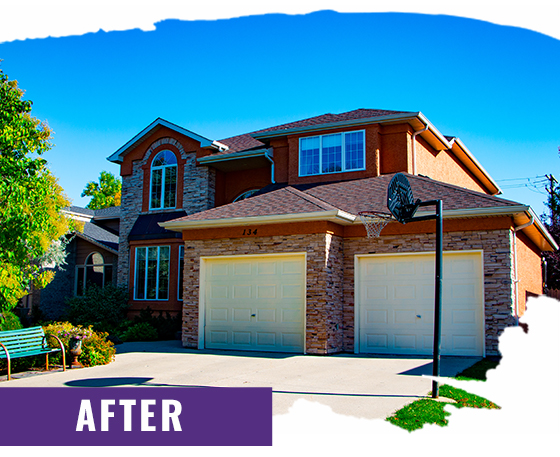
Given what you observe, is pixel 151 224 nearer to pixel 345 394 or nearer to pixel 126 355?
pixel 126 355

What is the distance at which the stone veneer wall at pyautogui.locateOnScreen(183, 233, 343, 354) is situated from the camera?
43.0 feet

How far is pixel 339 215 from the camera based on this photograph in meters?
13.1

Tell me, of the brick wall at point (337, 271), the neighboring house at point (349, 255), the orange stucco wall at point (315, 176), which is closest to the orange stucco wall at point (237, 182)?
the neighboring house at point (349, 255)

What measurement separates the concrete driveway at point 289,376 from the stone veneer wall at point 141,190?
8065mm

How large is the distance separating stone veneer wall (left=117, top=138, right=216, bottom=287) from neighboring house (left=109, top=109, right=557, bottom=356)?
1999mm

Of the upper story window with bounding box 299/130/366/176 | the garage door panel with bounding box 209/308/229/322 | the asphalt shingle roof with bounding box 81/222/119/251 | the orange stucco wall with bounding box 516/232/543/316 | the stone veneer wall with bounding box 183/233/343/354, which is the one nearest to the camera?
the stone veneer wall with bounding box 183/233/343/354

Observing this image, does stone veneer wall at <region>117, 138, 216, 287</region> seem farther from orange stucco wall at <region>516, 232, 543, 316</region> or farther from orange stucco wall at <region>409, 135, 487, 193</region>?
orange stucco wall at <region>516, 232, 543, 316</region>

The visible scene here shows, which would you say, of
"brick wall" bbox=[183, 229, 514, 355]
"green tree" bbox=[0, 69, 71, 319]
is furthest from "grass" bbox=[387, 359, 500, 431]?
"green tree" bbox=[0, 69, 71, 319]

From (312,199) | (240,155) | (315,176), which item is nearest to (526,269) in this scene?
(312,199)

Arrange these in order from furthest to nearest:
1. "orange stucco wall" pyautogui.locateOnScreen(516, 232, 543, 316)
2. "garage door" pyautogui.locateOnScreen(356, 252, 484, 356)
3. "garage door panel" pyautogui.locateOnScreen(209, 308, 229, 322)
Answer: "garage door panel" pyautogui.locateOnScreen(209, 308, 229, 322) < "orange stucco wall" pyautogui.locateOnScreen(516, 232, 543, 316) < "garage door" pyautogui.locateOnScreen(356, 252, 484, 356)

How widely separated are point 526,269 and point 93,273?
699 inches

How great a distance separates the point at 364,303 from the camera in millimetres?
13844

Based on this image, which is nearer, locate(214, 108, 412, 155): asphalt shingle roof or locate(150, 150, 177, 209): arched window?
locate(214, 108, 412, 155): asphalt shingle roof

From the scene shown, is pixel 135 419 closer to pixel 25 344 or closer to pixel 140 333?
pixel 25 344
